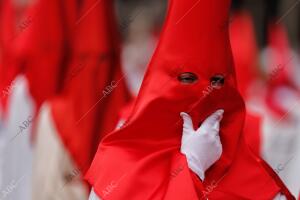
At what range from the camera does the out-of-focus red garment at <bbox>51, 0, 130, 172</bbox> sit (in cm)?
461

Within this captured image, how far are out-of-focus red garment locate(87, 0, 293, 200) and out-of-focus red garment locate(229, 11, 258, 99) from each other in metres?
2.73

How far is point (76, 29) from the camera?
4.83 meters

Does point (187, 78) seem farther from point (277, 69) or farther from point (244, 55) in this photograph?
point (244, 55)

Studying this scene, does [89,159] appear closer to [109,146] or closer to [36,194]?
[36,194]

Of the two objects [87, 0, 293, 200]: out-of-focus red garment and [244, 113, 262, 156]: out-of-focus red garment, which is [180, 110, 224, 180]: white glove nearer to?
[87, 0, 293, 200]: out-of-focus red garment

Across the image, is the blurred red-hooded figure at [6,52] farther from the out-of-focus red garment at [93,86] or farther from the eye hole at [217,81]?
the eye hole at [217,81]

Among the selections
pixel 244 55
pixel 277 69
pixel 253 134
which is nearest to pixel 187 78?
pixel 253 134

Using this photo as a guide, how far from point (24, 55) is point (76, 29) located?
2.81ft

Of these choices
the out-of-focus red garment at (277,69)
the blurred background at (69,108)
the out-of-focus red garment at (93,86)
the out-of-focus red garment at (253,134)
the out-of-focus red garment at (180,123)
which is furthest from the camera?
the out-of-focus red garment at (277,69)

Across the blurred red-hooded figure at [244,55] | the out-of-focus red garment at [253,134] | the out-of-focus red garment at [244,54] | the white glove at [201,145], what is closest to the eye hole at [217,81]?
the white glove at [201,145]

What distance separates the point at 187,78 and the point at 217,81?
115 mm

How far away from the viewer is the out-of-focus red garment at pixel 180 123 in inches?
131

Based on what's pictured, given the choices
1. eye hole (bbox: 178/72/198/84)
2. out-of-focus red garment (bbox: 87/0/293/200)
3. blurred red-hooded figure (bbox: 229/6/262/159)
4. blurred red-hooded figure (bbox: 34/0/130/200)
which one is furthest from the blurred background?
eye hole (bbox: 178/72/198/84)

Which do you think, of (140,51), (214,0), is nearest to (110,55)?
(214,0)
